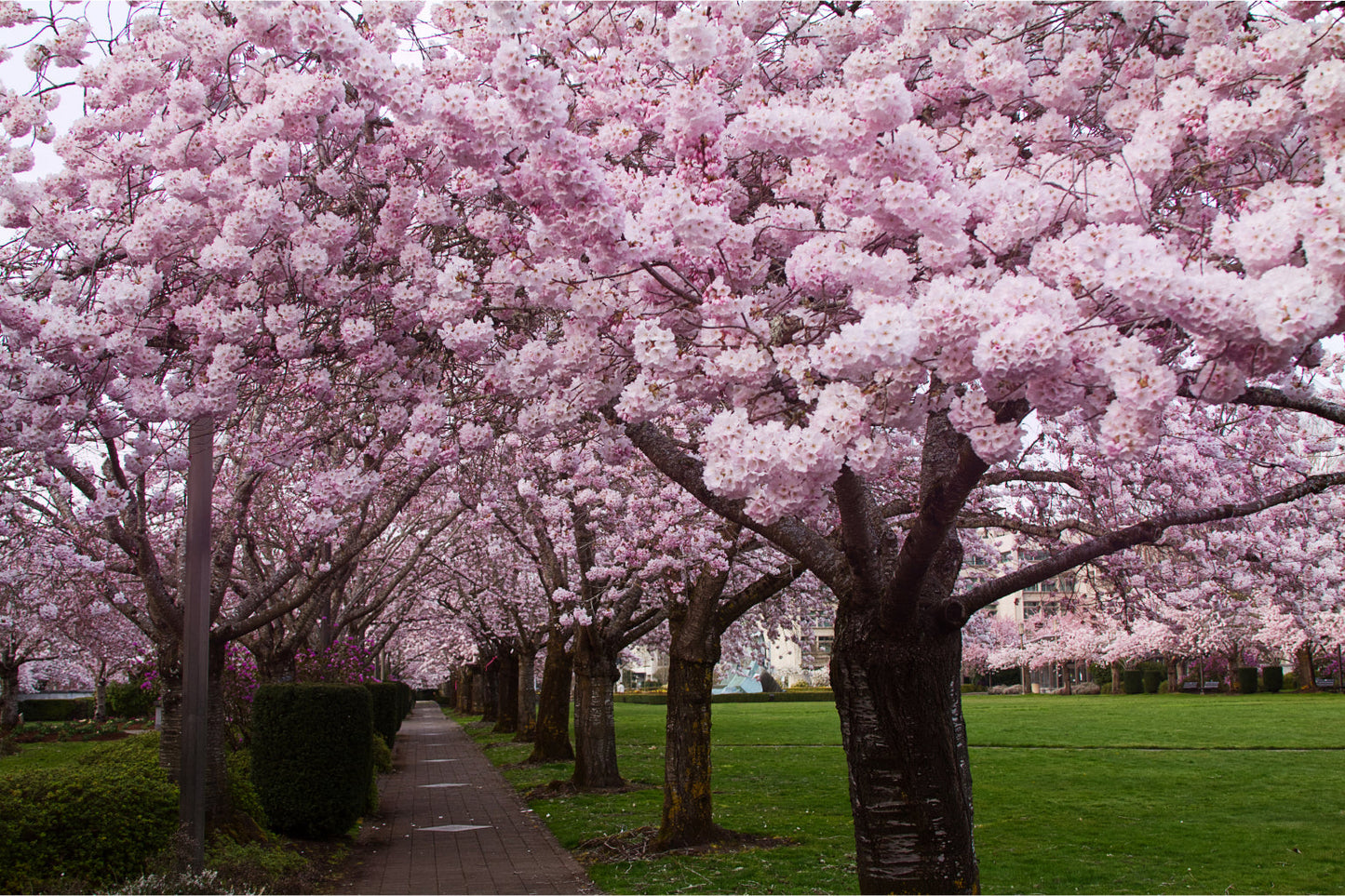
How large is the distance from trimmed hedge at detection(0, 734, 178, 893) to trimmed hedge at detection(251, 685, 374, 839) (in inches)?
151

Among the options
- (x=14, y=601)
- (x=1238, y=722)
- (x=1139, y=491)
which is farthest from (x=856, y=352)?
(x=1238, y=722)

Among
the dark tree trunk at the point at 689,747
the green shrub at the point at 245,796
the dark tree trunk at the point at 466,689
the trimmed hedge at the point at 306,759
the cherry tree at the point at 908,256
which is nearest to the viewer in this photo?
the cherry tree at the point at 908,256

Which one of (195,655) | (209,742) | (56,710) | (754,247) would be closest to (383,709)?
(209,742)

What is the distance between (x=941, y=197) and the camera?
3627 mm

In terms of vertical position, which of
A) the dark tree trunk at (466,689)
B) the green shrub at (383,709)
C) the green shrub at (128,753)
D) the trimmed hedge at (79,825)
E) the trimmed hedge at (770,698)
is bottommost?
the trimmed hedge at (770,698)

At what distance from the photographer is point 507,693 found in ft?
105

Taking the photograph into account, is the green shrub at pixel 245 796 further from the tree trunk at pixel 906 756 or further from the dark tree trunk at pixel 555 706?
the dark tree trunk at pixel 555 706

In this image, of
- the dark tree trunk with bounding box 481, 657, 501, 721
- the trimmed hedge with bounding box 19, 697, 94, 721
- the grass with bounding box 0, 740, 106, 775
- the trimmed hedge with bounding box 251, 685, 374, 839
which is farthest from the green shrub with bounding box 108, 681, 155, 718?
the trimmed hedge with bounding box 251, 685, 374, 839

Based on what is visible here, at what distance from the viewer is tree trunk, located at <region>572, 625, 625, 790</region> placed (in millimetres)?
15633

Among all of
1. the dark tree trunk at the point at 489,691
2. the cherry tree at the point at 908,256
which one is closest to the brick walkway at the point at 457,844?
the cherry tree at the point at 908,256

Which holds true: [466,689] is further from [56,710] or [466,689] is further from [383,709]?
[383,709]

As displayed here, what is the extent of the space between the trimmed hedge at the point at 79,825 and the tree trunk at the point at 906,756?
4726mm

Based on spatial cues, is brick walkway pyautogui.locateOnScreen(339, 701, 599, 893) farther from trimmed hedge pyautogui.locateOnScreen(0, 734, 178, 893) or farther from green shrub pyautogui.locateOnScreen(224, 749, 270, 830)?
trimmed hedge pyautogui.locateOnScreen(0, 734, 178, 893)

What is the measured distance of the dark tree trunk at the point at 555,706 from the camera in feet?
65.0
